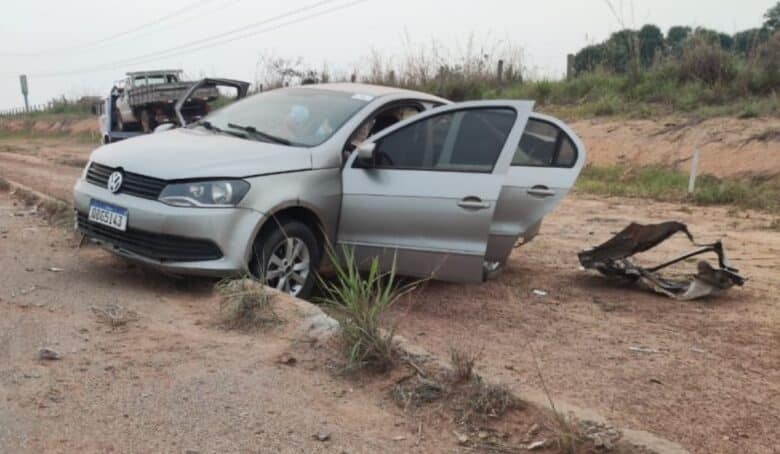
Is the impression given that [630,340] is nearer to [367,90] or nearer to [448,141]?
[448,141]

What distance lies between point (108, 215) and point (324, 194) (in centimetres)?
148

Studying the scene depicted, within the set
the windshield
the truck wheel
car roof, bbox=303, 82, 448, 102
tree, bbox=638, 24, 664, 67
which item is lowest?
the truck wheel

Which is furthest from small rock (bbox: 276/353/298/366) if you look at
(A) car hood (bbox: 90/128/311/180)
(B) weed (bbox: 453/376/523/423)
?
(A) car hood (bbox: 90/128/311/180)

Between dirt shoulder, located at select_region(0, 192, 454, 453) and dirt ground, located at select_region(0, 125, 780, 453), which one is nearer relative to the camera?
dirt shoulder, located at select_region(0, 192, 454, 453)

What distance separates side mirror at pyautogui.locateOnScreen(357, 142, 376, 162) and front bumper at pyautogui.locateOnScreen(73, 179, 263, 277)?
2.78 feet

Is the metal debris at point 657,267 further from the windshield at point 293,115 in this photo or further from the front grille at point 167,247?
the front grille at point 167,247

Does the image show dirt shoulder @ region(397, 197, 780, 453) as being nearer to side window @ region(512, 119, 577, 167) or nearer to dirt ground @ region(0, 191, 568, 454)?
dirt ground @ region(0, 191, 568, 454)

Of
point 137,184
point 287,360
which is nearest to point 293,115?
point 137,184

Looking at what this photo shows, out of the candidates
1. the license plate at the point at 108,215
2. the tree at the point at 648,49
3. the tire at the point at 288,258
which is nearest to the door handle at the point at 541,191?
the tire at the point at 288,258

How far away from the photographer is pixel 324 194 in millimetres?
5703

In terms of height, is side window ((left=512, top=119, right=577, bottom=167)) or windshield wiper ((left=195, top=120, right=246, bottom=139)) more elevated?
windshield wiper ((left=195, top=120, right=246, bottom=139))

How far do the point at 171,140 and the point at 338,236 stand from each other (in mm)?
1434

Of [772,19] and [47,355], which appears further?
[772,19]

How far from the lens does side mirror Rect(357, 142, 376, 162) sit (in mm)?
5578
